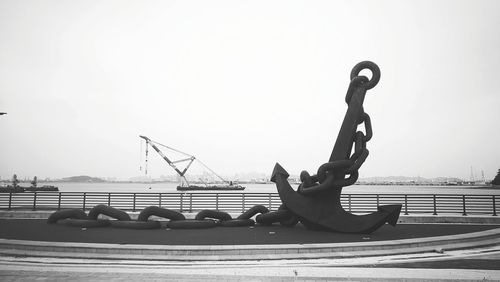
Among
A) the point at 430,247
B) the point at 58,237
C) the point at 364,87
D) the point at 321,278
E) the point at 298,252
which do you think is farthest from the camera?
the point at 364,87

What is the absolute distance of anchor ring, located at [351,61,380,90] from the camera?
10773mm

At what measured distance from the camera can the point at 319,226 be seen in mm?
10367

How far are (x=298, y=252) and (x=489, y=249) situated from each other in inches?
186

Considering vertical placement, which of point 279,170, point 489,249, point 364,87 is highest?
point 364,87

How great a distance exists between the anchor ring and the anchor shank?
0.83 ft

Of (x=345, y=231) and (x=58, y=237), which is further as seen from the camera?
(x=345, y=231)

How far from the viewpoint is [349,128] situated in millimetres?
10422

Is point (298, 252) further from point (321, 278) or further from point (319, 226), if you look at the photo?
point (319, 226)

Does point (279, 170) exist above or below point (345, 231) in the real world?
above

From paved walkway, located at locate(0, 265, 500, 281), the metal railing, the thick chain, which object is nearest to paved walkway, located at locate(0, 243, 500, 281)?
paved walkway, located at locate(0, 265, 500, 281)

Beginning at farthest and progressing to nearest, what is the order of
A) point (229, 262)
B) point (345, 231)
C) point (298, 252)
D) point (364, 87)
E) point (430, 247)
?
point (364, 87) < point (345, 231) < point (430, 247) < point (298, 252) < point (229, 262)

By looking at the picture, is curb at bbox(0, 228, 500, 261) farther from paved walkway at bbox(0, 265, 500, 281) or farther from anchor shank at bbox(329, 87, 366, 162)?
anchor shank at bbox(329, 87, 366, 162)

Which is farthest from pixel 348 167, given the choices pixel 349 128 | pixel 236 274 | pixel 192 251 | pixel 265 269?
pixel 236 274

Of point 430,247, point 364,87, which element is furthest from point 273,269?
point 364,87
